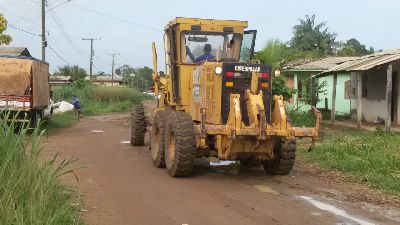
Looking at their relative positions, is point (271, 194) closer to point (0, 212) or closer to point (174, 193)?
point (174, 193)

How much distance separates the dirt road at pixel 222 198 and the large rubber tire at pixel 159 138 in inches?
9.5

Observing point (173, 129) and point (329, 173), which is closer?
point (173, 129)

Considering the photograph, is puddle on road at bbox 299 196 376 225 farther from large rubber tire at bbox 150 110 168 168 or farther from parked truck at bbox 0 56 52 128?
parked truck at bbox 0 56 52 128

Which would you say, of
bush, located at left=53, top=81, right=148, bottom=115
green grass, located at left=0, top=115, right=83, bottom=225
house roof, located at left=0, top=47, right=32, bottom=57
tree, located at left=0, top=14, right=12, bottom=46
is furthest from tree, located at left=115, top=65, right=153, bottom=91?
green grass, located at left=0, top=115, right=83, bottom=225

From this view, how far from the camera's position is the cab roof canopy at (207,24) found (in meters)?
10.8

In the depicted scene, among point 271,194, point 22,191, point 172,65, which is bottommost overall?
point 271,194

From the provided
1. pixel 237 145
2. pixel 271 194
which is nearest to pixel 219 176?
pixel 237 145

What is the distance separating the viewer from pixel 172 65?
11195mm

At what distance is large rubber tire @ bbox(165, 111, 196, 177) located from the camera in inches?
366

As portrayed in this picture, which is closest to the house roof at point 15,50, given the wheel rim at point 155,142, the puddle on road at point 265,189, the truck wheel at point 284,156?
the wheel rim at point 155,142

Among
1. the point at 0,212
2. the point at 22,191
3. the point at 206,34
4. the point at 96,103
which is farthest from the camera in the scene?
the point at 96,103

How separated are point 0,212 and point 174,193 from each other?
3687 mm

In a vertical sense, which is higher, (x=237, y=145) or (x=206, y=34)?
(x=206, y=34)

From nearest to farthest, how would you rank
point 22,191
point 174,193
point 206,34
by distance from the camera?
point 22,191
point 174,193
point 206,34
